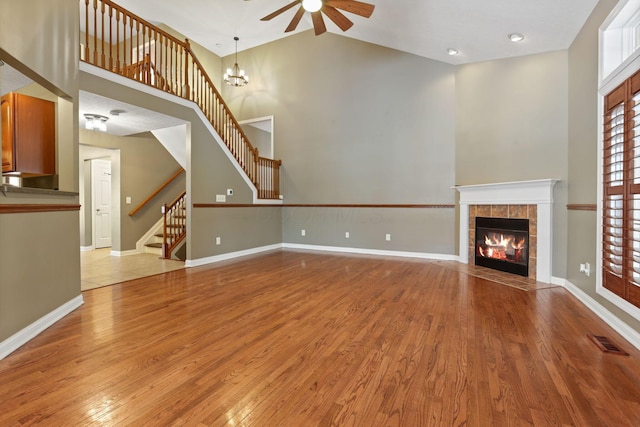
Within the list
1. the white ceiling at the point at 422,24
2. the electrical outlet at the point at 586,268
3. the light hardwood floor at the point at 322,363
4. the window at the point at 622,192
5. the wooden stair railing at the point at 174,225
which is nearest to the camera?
the light hardwood floor at the point at 322,363

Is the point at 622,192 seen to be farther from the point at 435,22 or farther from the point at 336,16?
the point at 336,16

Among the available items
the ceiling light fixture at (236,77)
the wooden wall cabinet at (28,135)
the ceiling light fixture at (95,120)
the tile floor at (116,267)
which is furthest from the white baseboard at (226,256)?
the ceiling light fixture at (236,77)

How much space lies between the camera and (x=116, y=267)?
16.4 ft

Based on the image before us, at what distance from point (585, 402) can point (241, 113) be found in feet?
26.2

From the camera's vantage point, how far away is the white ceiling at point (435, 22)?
3480 mm

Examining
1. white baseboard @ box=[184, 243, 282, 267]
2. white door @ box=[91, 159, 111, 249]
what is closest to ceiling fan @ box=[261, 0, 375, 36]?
white baseboard @ box=[184, 243, 282, 267]

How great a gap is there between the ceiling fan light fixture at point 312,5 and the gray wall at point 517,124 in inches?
117

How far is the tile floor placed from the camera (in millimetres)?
4160

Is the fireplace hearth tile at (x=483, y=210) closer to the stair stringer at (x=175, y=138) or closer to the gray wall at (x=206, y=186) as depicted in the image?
the gray wall at (x=206, y=186)

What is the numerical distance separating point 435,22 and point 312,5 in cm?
183

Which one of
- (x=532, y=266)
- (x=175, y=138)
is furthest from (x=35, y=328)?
(x=532, y=266)

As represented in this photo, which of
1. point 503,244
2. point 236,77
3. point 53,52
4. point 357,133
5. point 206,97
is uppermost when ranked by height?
point 236,77

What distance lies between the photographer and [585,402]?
1.63m

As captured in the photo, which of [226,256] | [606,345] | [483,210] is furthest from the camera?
[226,256]
